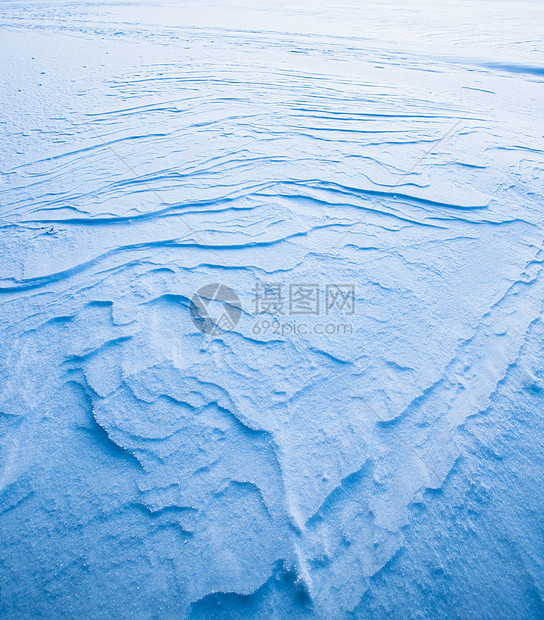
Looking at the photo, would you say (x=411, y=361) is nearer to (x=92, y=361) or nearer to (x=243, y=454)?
(x=243, y=454)

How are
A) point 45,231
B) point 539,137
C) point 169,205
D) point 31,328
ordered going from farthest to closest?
point 539,137 → point 169,205 → point 45,231 → point 31,328

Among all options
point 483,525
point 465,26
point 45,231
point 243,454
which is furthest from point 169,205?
point 465,26

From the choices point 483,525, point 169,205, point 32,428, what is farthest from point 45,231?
point 483,525

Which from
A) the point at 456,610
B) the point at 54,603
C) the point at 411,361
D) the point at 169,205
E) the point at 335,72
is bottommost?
the point at 54,603

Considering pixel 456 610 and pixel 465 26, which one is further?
pixel 465 26

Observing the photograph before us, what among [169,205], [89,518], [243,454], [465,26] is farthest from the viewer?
[465,26]

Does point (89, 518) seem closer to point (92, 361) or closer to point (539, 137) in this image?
point (92, 361)

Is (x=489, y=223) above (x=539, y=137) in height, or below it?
below
